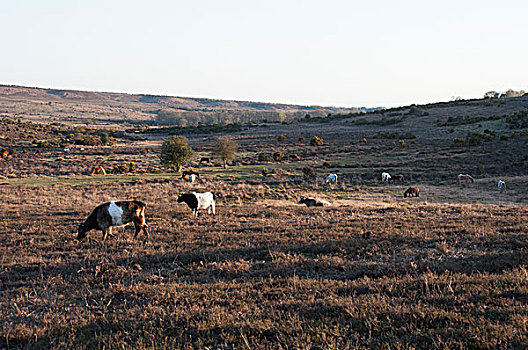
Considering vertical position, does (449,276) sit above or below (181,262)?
above

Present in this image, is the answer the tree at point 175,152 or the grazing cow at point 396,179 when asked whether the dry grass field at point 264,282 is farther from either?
the tree at point 175,152

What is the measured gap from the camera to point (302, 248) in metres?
9.86

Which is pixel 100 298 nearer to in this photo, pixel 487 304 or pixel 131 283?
pixel 131 283

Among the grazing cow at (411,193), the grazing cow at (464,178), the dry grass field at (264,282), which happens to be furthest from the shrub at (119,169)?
the grazing cow at (464,178)

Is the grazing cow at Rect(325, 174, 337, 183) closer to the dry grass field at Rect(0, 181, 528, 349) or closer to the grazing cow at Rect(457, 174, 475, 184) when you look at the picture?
the grazing cow at Rect(457, 174, 475, 184)

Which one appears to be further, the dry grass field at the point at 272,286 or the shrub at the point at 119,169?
the shrub at the point at 119,169

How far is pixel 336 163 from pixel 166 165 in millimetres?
21219

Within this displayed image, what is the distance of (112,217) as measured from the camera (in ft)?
38.4

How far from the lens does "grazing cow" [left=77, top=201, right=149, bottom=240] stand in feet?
38.2

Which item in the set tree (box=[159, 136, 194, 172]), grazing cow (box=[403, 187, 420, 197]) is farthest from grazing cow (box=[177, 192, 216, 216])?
tree (box=[159, 136, 194, 172])

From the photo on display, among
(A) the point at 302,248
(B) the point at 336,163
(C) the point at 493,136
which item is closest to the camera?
(A) the point at 302,248

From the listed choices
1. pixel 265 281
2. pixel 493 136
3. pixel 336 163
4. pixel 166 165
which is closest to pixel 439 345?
pixel 265 281

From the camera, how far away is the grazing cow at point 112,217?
1163 cm

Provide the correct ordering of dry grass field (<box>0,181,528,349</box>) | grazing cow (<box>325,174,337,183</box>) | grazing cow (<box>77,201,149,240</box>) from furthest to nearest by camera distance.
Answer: grazing cow (<box>325,174,337,183</box>) < grazing cow (<box>77,201,149,240</box>) < dry grass field (<box>0,181,528,349</box>)
